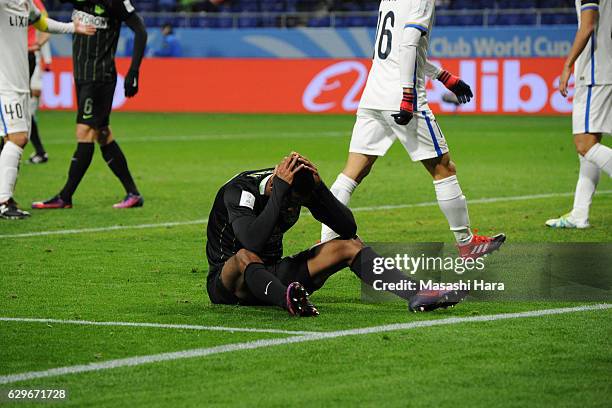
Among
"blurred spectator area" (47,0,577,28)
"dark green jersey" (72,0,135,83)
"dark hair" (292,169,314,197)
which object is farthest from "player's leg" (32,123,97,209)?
"blurred spectator area" (47,0,577,28)

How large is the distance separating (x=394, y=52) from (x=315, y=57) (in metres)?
20.4

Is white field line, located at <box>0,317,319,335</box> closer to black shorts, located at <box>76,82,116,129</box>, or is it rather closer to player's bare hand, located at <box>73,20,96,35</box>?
player's bare hand, located at <box>73,20,96,35</box>

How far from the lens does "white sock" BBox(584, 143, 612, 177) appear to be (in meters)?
9.88

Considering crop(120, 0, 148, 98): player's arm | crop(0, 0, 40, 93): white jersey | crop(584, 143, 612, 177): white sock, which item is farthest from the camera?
crop(120, 0, 148, 98): player's arm

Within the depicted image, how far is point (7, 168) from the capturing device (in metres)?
11.3

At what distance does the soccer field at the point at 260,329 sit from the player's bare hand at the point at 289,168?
783mm

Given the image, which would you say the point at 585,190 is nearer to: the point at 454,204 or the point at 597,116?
the point at 597,116

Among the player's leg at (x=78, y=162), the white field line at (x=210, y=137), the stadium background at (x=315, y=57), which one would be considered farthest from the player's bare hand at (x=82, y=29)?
the stadium background at (x=315, y=57)

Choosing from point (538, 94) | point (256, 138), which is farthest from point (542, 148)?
point (538, 94)

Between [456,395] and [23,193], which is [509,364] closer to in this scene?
[456,395]

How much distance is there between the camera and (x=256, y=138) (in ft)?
68.9

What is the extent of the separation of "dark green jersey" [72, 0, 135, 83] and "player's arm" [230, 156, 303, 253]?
582 centimetres

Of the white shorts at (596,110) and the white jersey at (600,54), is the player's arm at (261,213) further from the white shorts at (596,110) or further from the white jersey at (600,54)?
the white jersey at (600,54)

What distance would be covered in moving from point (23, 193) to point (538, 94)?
571 inches
